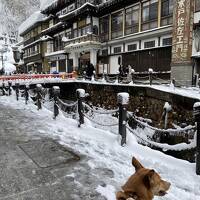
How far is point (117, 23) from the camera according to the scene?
1030 inches

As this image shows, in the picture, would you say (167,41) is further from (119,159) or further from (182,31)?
(119,159)

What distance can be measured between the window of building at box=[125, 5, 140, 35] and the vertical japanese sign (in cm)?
612

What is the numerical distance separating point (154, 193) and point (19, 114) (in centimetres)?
837

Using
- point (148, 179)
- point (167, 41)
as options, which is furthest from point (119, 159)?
point (167, 41)

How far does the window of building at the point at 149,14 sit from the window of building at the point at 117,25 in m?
3.34

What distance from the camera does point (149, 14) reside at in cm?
2222

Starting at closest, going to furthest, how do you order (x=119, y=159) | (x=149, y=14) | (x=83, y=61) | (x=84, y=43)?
(x=119, y=159), (x=149, y=14), (x=84, y=43), (x=83, y=61)

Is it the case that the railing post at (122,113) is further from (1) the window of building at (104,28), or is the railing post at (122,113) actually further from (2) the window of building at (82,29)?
(2) the window of building at (82,29)

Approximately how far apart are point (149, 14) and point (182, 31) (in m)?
5.85

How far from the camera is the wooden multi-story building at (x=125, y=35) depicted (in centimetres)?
1773

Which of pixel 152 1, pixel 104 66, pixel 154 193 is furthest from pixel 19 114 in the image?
pixel 104 66

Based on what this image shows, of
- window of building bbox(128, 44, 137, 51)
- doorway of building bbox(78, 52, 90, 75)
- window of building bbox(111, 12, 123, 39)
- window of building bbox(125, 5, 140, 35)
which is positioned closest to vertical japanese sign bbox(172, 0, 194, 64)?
window of building bbox(128, 44, 137, 51)

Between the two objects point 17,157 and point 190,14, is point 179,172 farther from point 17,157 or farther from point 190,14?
point 190,14

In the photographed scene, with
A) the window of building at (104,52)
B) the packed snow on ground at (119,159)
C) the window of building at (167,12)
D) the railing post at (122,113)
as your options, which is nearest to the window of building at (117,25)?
the window of building at (104,52)
